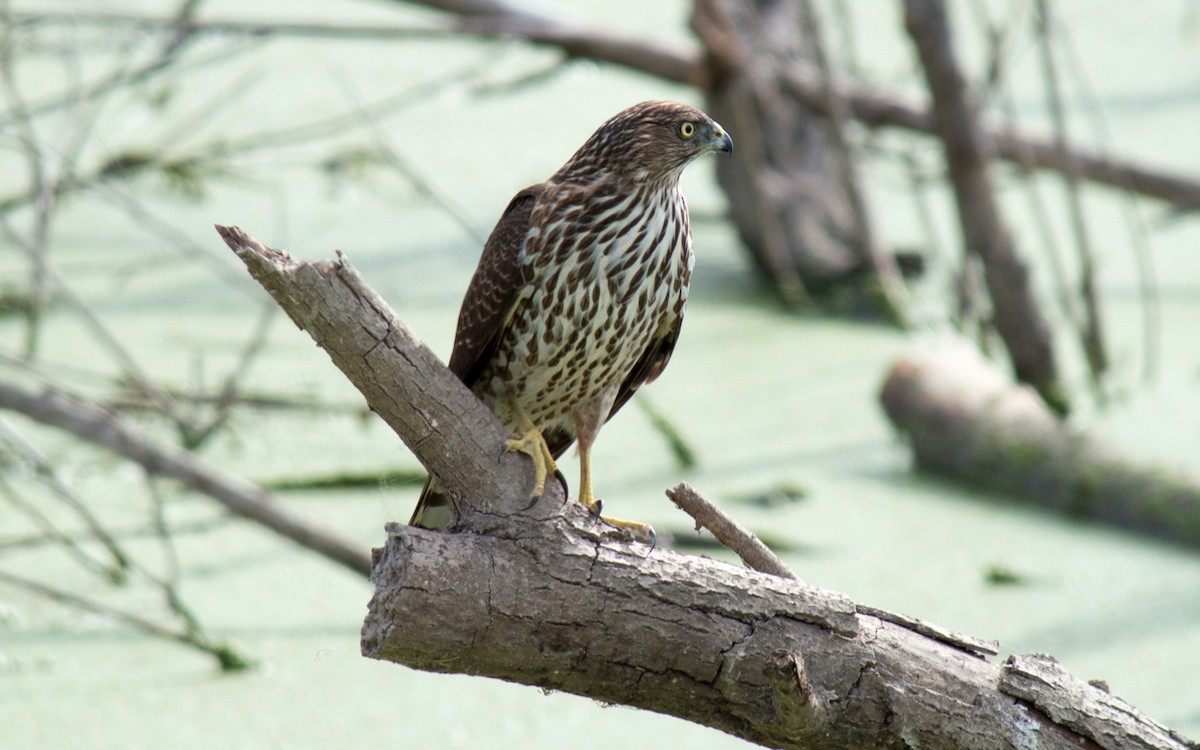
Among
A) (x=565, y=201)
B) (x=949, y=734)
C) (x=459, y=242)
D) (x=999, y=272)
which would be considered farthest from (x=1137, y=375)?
(x=949, y=734)

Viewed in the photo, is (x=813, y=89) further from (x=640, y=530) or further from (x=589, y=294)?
(x=640, y=530)

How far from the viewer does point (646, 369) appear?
3.21 metres

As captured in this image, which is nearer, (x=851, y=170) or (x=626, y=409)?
(x=626, y=409)

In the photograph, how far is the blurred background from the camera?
3.86 metres

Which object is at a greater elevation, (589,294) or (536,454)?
(589,294)

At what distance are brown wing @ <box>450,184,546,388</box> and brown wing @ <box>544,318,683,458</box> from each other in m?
0.32

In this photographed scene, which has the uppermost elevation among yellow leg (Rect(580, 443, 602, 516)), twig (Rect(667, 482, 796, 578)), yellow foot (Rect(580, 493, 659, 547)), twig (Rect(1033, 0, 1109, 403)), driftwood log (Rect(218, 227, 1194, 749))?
twig (Rect(1033, 0, 1109, 403))

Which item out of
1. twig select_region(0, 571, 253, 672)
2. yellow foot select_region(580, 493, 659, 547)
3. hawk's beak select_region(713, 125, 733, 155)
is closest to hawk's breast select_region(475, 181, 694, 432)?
hawk's beak select_region(713, 125, 733, 155)

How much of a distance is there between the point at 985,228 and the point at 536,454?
371cm

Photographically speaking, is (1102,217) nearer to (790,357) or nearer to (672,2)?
(790,357)

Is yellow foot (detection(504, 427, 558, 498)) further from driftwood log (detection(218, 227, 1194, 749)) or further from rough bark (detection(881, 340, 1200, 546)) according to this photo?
rough bark (detection(881, 340, 1200, 546))

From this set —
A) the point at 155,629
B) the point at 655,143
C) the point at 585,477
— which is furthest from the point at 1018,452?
the point at 155,629

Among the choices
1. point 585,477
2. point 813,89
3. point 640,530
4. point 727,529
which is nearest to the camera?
point 727,529

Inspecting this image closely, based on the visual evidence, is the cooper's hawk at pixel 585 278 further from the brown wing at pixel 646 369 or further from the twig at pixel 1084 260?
the twig at pixel 1084 260
